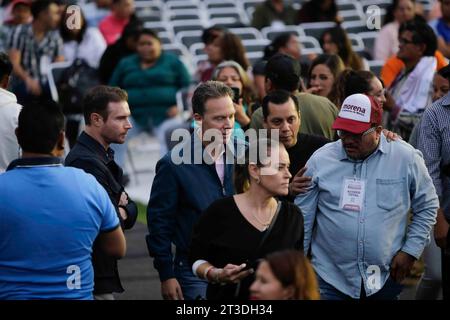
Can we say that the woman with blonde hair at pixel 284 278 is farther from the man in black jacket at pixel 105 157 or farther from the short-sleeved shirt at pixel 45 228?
the man in black jacket at pixel 105 157

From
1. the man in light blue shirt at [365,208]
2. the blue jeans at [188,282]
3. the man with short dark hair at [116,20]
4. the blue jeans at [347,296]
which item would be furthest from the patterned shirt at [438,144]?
Result: the man with short dark hair at [116,20]

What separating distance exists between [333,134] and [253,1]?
11.3m

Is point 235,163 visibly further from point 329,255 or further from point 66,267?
point 66,267

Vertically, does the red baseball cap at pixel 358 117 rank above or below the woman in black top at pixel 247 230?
above

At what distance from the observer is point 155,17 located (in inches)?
722

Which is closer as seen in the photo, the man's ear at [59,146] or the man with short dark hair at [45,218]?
the man with short dark hair at [45,218]

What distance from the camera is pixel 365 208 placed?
694 centimetres

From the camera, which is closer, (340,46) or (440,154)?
(440,154)

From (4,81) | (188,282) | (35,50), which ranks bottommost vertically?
(188,282)

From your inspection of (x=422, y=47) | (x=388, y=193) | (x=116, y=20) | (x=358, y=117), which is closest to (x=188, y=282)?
(x=388, y=193)

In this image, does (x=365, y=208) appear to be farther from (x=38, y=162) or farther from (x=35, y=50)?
(x=35, y=50)

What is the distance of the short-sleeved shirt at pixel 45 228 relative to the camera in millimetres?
5852

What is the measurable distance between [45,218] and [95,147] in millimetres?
1342

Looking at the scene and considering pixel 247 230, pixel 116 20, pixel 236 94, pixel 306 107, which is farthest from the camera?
pixel 116 20
